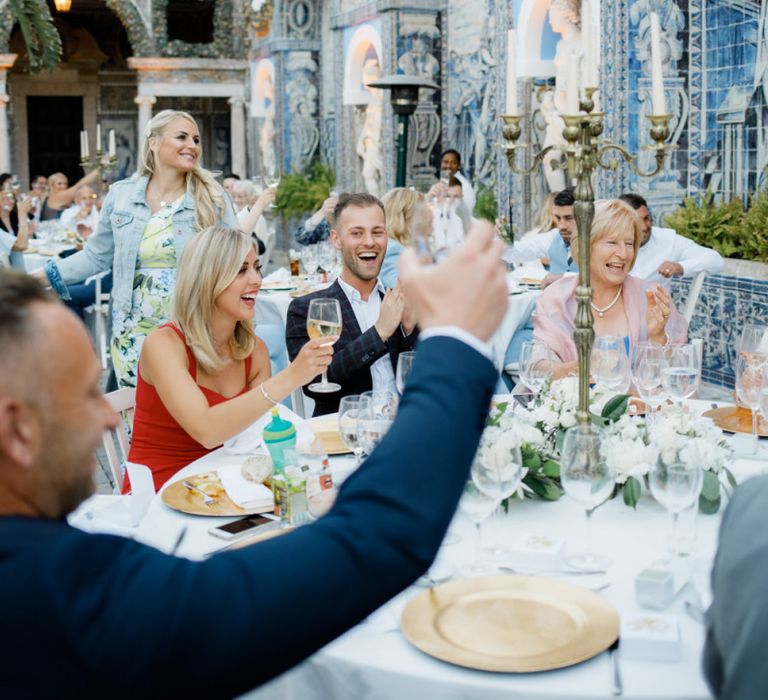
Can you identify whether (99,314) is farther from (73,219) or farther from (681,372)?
(681,372)

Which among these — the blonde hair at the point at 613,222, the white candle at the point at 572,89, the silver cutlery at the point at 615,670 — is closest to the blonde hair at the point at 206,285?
the white candle at the point at 572,89

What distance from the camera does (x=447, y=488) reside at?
1.02m

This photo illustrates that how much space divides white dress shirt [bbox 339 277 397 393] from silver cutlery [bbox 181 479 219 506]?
60.9 inches

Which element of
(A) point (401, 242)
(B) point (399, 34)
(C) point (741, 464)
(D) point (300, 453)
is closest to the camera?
(D) point (300, 453)

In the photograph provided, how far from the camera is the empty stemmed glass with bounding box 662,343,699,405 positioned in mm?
2791

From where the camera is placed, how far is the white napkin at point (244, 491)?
2359mm

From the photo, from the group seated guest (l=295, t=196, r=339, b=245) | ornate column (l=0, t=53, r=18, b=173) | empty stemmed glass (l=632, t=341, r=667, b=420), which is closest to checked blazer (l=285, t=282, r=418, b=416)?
empty stemmed glass (l=632, t=341, r=667, b=420)

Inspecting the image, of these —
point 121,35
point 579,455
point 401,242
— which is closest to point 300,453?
point 579,455

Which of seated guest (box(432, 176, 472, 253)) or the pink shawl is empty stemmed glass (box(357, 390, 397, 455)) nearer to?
seated guest (box(432, 176, 472, 253))

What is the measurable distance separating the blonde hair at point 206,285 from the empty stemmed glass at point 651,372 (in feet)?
3.87

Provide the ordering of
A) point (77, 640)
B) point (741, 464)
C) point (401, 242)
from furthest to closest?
point (401, 242), point (741, 464), point (77, 640)

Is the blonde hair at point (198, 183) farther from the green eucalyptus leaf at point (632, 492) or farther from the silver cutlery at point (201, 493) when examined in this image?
the green eucalyptus leaf at point (632, 492)

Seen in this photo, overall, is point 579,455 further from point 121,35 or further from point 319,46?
point 121,35

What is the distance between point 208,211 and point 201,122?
2178cm
